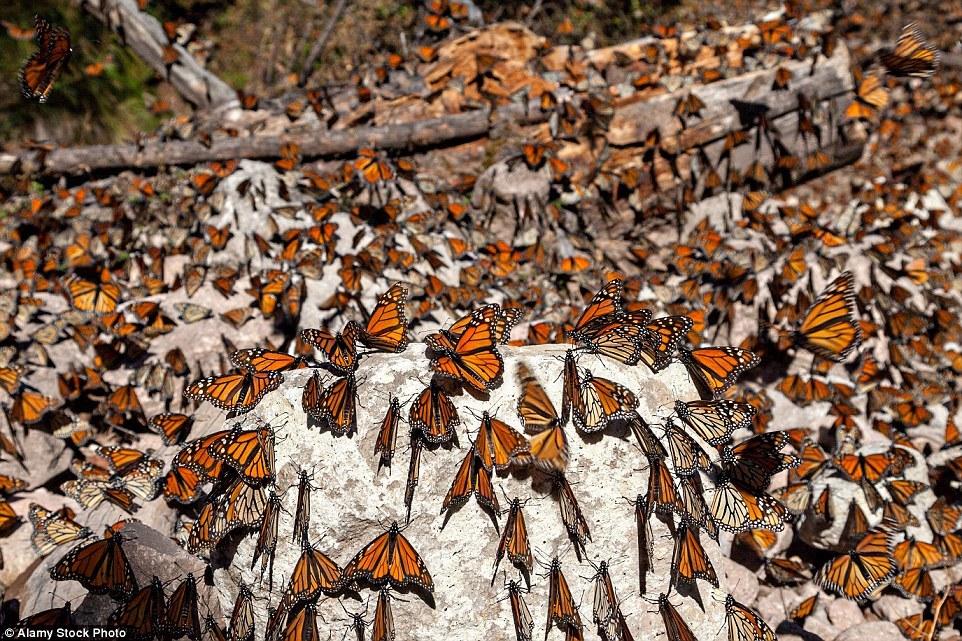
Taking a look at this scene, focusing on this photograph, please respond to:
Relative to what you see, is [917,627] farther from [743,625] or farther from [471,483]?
[471,483]

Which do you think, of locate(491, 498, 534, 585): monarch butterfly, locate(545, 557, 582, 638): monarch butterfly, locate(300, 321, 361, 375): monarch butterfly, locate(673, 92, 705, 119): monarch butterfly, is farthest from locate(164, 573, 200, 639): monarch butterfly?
locate(673, 92, 705, 119): monarch butterfly

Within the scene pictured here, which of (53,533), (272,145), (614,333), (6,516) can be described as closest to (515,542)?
(614,333)

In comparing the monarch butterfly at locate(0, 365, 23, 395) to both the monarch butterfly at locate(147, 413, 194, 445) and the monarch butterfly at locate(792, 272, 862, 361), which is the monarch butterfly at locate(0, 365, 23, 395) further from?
the monarch butterfly at locate(792, 272, 862, 361)

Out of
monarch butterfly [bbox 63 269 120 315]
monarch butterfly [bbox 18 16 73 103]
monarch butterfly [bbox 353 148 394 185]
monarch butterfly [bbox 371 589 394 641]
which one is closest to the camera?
monarch butterfly [bbox 371 589 394 641]

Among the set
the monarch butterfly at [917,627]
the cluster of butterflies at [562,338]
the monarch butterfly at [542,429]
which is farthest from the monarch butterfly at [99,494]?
the monarch butterfly at [917,627]

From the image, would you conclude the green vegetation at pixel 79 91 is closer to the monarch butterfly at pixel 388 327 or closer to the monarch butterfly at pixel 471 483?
the monarch butterfly at pixel 388 327

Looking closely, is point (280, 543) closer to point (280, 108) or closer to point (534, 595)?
point (534, 595)

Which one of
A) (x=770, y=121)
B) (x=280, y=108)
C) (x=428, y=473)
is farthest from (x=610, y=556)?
(x=280, y=108)
